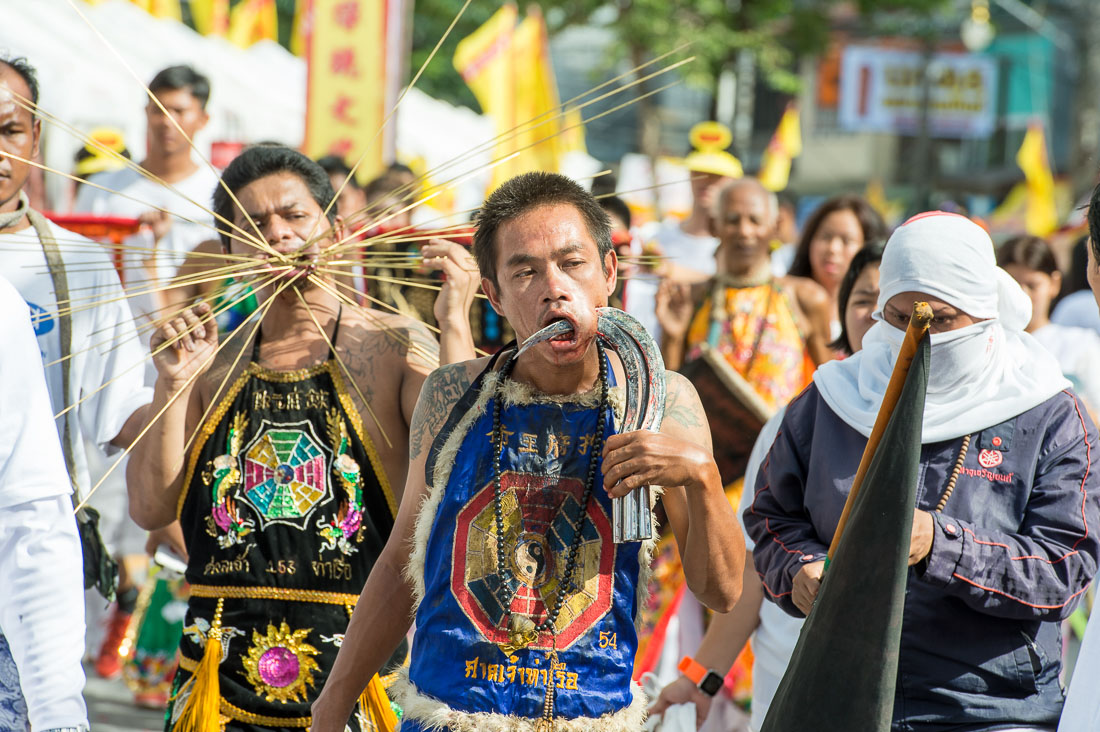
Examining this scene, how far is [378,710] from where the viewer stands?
321 cm

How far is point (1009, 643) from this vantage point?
9.10 feet

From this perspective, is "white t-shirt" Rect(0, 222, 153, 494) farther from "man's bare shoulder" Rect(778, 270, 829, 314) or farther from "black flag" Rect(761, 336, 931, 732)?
"man's bare shoulder" Rect(778, 270, 829, 314)

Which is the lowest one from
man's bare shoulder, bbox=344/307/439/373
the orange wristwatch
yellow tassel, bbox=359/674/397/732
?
the orange wristwatch

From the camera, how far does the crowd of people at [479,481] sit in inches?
98.0

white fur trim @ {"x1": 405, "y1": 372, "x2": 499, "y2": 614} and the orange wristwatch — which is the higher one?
white fur trim @ {"x1": 405, "y1": 372, "x2": 499, "y2": 614}

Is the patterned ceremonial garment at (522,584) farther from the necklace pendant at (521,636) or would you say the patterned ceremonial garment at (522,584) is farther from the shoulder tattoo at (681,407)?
the shoulder tattoo at (681,407)

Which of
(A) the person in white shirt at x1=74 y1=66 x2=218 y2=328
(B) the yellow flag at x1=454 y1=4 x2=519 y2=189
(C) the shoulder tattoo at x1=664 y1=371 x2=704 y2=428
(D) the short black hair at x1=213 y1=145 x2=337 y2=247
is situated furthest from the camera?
(B) the yellow flag at x1=454 y1=4 x2=519 y2=189

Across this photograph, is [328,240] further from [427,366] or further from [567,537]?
[567,537]

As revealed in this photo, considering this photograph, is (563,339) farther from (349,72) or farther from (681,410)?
(349,72)

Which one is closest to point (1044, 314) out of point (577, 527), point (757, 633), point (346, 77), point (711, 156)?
point (757, 633)

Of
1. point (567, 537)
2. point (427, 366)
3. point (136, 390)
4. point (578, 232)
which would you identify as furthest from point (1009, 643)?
point (136, 390)

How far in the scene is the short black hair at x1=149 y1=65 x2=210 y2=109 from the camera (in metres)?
6.70

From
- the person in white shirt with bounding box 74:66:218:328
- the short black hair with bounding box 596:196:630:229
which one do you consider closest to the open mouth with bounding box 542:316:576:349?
the short black hair with bounding box 596:196:630:229

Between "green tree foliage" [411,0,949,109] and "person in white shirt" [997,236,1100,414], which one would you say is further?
"green tree foliage" [411,0,949,109]
